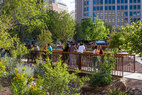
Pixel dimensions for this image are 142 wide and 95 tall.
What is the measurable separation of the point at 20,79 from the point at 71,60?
6.79 metres

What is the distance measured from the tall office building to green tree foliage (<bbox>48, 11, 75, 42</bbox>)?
58227 mm

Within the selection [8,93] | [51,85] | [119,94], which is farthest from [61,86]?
[8,93]

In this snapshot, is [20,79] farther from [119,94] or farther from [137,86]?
[137,86]

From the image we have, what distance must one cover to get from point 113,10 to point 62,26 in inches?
2758

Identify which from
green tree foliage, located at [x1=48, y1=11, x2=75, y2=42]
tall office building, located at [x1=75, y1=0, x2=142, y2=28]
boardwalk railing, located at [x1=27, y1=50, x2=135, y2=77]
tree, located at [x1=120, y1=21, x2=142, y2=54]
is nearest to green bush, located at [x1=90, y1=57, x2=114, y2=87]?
boardwalk railing, located at [x1=27, y1=50, x2=135, y2=77]

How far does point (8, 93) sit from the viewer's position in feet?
23.6

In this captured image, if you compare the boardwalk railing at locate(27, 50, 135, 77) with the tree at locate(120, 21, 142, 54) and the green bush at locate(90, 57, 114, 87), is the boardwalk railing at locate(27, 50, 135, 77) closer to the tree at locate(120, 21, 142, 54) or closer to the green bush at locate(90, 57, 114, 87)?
the green bush at locate(90, 57, 114, 87)

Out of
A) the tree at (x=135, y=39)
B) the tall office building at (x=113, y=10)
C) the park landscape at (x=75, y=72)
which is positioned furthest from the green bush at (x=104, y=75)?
the tall office building at (x=113, y=10)

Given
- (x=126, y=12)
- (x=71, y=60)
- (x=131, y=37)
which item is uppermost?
(x=126, y=12)

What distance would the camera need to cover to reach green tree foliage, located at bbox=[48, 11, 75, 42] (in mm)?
42469

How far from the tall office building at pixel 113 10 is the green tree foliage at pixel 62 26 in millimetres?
58227

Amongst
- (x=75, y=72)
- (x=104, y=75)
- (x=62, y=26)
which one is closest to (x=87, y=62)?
(x=104, y=75)

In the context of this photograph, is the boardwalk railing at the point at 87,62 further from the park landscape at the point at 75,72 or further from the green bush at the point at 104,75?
the green bush at the point at 104,75

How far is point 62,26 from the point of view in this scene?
44.4 m
